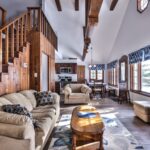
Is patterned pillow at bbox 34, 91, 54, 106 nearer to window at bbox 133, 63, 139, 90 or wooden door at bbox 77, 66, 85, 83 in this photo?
window at bbox 133, 63, 139, 90

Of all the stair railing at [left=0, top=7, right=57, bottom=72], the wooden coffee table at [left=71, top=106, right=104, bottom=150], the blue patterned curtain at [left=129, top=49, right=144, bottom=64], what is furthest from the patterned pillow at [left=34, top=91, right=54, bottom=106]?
the blue patterned curtain at [left=129, top=49, right=144, bottom=64]

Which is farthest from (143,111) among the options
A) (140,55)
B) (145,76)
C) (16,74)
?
(16,74)

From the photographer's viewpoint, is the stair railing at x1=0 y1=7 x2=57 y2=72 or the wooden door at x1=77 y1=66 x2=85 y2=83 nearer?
the stair railing at x1=0 y1=7 x2=57 y2=72

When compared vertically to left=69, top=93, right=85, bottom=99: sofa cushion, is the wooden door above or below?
above

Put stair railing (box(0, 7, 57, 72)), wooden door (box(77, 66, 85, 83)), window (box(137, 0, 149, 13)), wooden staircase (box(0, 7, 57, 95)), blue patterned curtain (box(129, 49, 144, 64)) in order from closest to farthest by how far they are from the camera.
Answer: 1. wooden staircase (box(0, 7, 57, 95))
2. stair railing (box(0, 7, 57, 72))
3. window (box(137, 0, 149, 13))
4. blue patterned curtain (box(129, 49, 144, 64))
5. wooden door (box(77, 66, 85, 83))

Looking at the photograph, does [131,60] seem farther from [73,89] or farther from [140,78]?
[73,89]

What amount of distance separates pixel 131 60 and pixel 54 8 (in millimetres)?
4118

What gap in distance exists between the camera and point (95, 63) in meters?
14.9

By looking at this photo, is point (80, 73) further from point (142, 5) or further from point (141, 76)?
point (142, 5)

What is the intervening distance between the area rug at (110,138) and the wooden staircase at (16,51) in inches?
60.6

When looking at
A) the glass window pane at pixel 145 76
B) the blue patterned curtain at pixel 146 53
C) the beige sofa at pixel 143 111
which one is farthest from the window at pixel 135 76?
the beige sofa at pixel 143 111

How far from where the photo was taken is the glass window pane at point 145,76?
647cm

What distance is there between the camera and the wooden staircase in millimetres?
4328

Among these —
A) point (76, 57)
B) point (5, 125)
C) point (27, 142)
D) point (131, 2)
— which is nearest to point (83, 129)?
point (27, 142)
